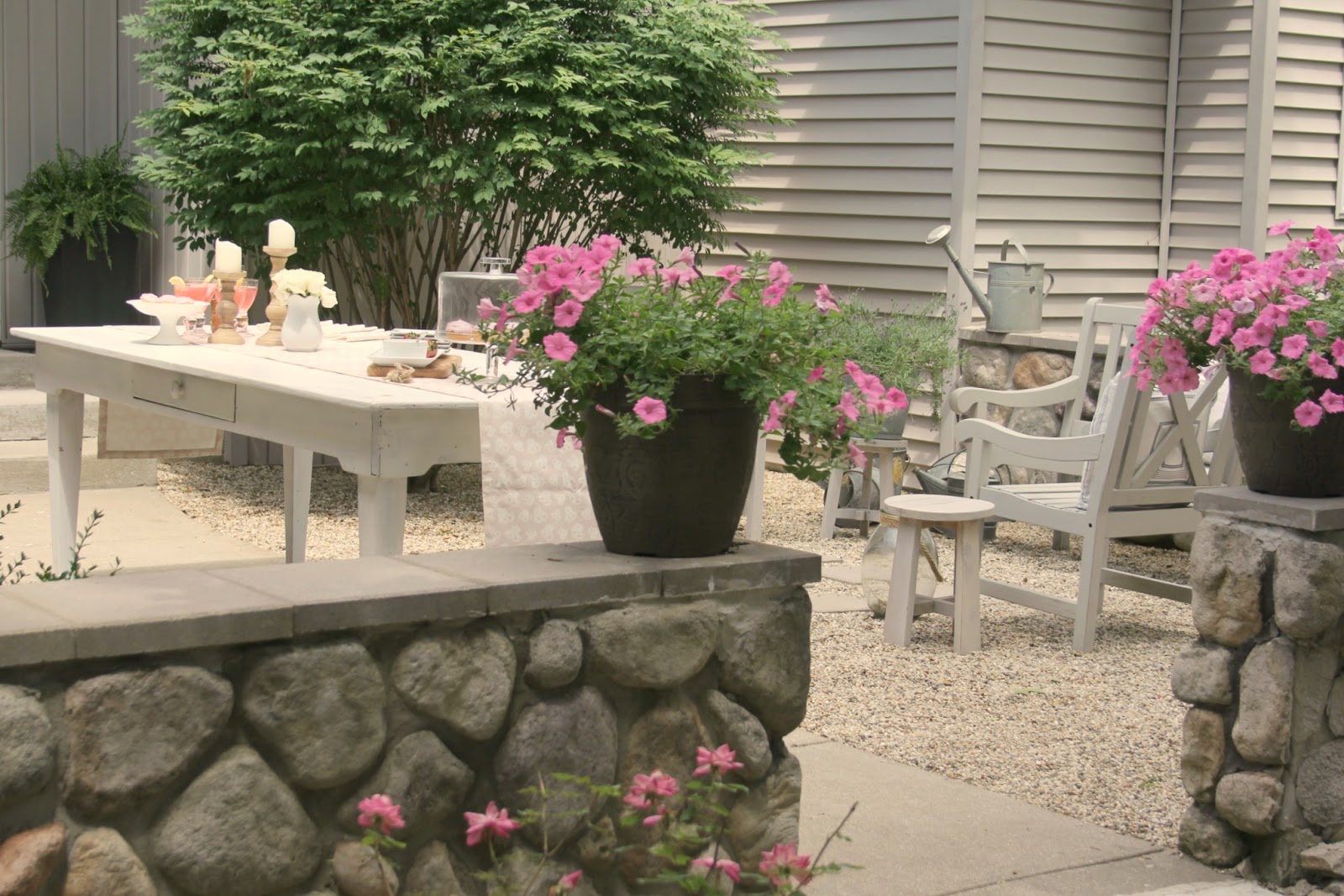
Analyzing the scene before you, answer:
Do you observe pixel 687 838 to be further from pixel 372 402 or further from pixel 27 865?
pixel 372 402

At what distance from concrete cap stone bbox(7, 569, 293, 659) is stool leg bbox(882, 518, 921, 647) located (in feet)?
10.00

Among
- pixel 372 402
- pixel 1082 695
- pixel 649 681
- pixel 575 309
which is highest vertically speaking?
pixel 575 309

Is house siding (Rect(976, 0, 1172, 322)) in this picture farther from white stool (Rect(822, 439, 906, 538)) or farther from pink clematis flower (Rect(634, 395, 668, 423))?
pink clematis flower (Rect(634, 395, 668, 423))

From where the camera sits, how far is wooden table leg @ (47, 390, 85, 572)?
5.06 metres

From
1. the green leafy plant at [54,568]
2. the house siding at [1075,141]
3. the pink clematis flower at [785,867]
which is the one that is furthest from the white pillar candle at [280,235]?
the house siding at [1075,141]

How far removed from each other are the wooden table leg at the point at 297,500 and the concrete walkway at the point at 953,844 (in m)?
2.24

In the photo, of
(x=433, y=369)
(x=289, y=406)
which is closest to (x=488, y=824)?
(x=289, y=406)

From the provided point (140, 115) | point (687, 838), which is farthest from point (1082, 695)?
point (140, 115)

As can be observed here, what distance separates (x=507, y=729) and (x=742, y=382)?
652mm

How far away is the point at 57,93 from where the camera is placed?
8.70 metres

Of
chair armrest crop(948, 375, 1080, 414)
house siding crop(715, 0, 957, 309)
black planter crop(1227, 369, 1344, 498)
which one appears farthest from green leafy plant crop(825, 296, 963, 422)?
black planter crop(1227, 369, 1344, 498)

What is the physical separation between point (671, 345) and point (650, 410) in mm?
127

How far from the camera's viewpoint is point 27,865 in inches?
72.1

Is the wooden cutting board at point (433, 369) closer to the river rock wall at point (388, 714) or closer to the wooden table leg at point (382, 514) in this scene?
the wooden table leg at point (382, 514)
